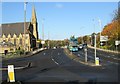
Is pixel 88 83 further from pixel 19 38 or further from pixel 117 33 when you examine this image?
pixel 19 38

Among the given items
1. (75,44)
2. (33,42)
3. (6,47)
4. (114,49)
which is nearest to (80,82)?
(75,44)

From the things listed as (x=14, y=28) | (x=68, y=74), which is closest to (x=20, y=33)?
(x=14, y=28)

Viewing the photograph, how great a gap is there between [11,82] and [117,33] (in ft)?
241

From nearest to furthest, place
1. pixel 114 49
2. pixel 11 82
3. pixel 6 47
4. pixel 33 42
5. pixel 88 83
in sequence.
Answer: pixel 11 82 → pixel 88 83 → pixel 114 49 → pixel 6 47 → pixel 33 42

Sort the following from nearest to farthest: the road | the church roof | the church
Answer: the road, the church, the church roof

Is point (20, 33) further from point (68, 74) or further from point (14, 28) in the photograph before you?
point (68, 74)

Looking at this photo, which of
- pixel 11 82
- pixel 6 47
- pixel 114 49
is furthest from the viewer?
pixel 6 47

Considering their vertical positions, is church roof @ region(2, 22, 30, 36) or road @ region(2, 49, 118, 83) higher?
church roof @ region(2, 22, 30, 36)

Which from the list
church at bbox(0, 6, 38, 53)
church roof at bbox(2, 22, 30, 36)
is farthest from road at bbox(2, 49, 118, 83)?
church roof at bbox(2, 22, 30, 36)

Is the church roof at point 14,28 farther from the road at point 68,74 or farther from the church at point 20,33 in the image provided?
the road at point 68,74

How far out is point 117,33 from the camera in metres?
86.2

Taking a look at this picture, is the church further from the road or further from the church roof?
the road

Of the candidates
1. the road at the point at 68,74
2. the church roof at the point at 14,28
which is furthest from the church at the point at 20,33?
the road at the point at 68,74

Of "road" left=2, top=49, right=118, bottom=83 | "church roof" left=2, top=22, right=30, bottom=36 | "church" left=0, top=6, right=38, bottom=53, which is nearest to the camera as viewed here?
"road" left=2, top=49, right=118, bottom=83
